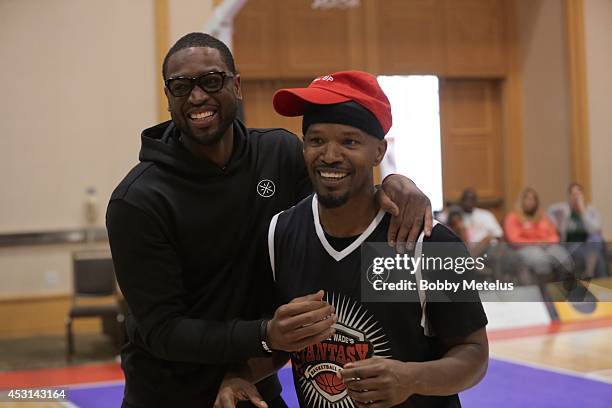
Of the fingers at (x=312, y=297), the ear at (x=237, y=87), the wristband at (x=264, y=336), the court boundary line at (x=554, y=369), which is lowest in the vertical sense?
the court boundary line at (x=554, y=369)

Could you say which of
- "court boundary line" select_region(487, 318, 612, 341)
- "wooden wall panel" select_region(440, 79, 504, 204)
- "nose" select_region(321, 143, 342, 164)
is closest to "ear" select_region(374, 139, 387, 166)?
"nose" select_region(321, 143, 342, 164)

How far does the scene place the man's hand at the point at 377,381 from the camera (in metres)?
1.76

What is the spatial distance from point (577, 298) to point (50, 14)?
7.18 m

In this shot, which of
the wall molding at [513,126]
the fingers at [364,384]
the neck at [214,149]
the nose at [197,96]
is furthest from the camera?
the wall molding at [513,126]

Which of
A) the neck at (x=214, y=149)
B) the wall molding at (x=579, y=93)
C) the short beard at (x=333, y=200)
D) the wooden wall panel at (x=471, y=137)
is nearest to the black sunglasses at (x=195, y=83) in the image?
the neck at (x=214, y=149)

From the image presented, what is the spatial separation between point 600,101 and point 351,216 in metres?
10.9

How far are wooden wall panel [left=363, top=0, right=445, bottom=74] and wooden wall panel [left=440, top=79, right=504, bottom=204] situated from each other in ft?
1.84

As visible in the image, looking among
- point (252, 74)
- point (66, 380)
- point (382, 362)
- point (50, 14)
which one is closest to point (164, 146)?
point (382, 362)

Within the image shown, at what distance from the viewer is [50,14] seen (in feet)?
30.0

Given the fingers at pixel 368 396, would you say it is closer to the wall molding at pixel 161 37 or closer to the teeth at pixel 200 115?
the teeth at pixel 200 115

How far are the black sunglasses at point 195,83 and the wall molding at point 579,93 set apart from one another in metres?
10.4

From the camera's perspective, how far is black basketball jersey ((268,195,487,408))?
6.38 ft

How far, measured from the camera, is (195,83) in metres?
2.24

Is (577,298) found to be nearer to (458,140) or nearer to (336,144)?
(336,144)
